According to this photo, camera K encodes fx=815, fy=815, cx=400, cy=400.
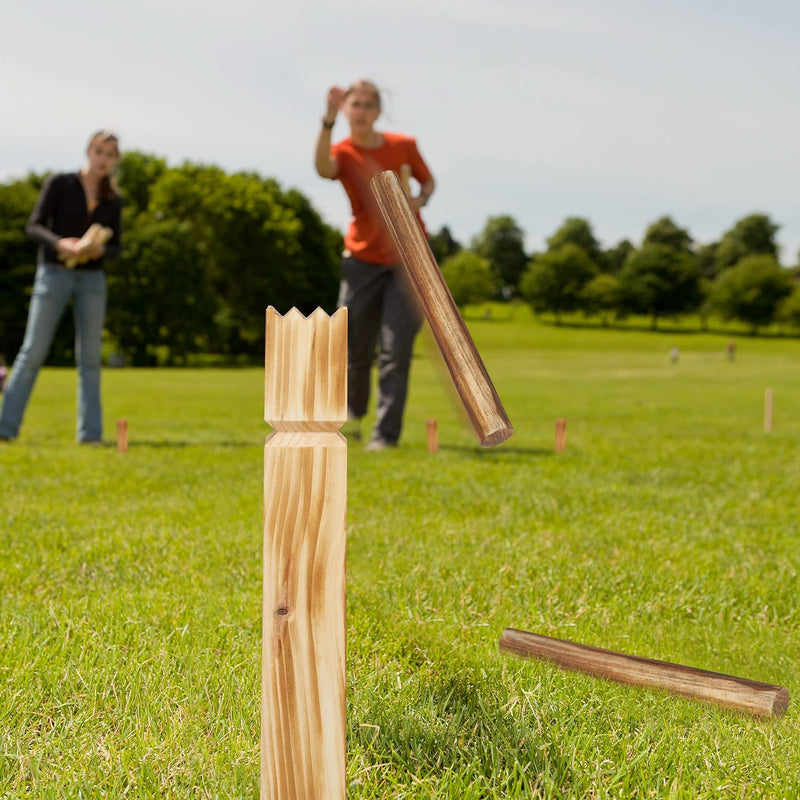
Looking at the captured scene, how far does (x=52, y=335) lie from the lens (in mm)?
8039

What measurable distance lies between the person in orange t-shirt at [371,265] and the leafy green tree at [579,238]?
448ft

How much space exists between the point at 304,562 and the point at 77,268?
730cm

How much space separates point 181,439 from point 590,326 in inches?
3878

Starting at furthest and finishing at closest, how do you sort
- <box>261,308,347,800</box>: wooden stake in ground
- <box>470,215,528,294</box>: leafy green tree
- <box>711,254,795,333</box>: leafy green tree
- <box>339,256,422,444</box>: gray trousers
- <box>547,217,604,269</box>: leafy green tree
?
<box>547,217,604,269</box>: leafy green tree, <box>470,215,528,294</box>: leafy green tree, <box>711,254,795,333</box>: leafy green tree, <box>339,256,422,444</box>: gray trousers, <box>261,308,347,800</box>: wooden stake in ground

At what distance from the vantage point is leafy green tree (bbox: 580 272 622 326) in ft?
357

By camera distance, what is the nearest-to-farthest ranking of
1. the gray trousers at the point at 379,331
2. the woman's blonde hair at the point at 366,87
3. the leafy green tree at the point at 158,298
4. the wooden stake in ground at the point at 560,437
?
the woman's blonde hair at the point at 366,87
the gray trousers at the point at 379,331
the wooden stake in ground at the point at 560,437
the leafy green tree at the point at 158,298

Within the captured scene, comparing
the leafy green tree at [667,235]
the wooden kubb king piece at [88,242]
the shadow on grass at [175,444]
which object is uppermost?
the leafy green tree at [667,235]

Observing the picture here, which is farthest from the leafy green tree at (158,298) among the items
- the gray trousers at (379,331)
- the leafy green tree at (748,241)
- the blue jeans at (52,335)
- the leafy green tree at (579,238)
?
the leafy green tree at (748,241)

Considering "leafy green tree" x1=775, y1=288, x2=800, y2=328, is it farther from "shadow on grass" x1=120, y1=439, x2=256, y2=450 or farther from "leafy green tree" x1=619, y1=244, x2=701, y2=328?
"shadow on grass" x1=120, y1=439, x2=256, y2=450

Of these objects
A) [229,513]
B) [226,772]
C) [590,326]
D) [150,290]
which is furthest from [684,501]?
[590,326]

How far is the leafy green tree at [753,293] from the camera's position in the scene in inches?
4021

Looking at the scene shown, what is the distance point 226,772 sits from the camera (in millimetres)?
2141

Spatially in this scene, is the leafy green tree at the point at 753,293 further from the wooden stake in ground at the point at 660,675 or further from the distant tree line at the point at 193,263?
the wooden stake in ground at the point at 660,675

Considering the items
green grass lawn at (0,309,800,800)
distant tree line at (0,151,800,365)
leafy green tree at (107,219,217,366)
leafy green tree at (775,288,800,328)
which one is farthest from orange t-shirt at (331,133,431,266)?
leafy green tree at (775,288,800,328)
